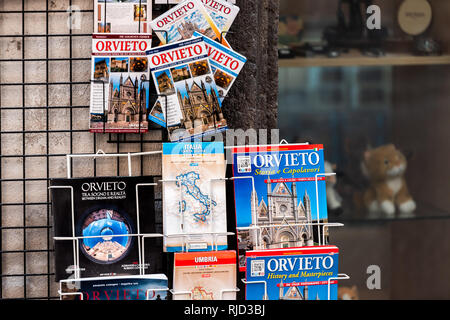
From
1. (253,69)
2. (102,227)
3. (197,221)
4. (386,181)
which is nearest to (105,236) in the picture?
(102,227)

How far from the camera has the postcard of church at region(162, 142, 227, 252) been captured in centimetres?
117

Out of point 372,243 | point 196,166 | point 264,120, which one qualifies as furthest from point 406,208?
point 196,166

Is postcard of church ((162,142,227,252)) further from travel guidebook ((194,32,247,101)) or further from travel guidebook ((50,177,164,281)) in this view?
travel guidebook ((194,32,247,101))

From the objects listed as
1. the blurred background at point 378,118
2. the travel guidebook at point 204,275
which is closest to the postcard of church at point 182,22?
the travel guidebook at point 204,275

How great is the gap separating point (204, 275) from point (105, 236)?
0.78 feet

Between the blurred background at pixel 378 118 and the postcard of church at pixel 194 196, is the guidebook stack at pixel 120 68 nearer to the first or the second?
the postcard of church at pixel 194 196

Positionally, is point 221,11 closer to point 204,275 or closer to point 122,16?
point 122,16

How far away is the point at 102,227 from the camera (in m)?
1.18

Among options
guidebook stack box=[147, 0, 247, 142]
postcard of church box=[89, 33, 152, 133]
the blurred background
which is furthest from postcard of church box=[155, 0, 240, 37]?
the blurred background

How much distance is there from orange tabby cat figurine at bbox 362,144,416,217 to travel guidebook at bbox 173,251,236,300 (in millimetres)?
1341

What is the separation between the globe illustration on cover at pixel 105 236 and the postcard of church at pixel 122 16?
440 millimetres

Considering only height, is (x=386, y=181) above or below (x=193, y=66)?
below

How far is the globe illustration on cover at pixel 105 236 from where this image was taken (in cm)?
117
